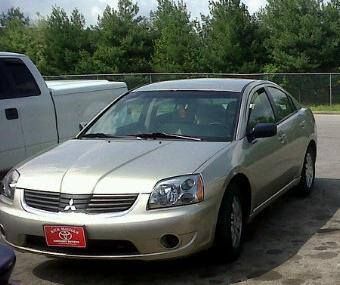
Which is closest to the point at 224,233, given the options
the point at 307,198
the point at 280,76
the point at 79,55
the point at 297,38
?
the point at 307,198

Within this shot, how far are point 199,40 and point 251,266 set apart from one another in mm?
30453

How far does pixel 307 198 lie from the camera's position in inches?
288

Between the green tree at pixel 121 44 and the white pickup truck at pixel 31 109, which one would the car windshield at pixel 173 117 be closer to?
the white pickup truck at pixel 31 109

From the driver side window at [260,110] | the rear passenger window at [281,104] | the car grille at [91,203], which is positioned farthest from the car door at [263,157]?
the car grille at [91,203]

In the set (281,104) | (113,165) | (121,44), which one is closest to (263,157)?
(281,104)

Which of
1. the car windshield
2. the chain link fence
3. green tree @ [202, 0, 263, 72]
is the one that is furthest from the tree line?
the car windshield

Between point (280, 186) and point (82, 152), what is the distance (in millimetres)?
2170

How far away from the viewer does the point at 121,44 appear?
117 feet

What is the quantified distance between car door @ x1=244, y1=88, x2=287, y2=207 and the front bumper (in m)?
0.96

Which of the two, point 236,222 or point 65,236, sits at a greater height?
point 65,236

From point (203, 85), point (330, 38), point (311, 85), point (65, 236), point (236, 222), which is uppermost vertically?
point (203, 85)

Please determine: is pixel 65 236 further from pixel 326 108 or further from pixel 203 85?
pixel 326 108

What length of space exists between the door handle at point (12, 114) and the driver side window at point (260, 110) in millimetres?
2665

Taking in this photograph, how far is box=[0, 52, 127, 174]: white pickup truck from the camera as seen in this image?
6895mm
